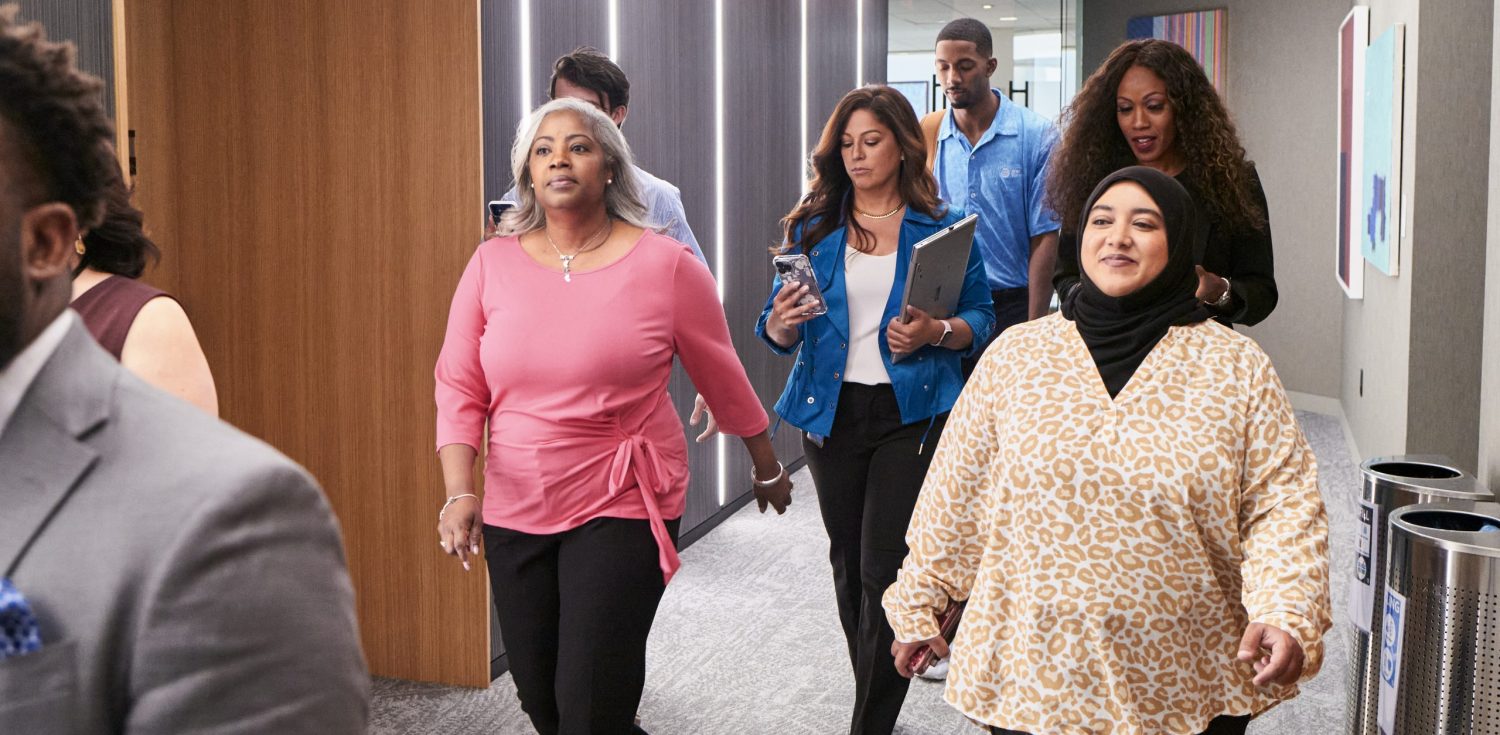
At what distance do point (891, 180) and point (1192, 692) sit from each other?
1.61 meters

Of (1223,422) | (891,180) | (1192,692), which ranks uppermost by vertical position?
(891,180)

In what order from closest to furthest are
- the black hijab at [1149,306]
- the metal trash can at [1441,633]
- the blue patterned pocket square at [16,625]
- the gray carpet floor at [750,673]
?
1. the blue patterned pocket square at [16,625]
2. the black hijab at [1149,306]
3. the metal trash can at [1441,633]
4. the gray carpet floor at [750,673]

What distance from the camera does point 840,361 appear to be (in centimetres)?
316

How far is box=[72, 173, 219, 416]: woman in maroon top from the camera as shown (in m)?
1.84

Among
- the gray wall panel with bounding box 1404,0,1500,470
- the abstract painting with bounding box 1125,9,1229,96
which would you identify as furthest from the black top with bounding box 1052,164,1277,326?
the abstract painting with bounding box 1125,9,1229,96

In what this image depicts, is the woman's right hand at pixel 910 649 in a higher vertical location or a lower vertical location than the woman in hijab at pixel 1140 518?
lower

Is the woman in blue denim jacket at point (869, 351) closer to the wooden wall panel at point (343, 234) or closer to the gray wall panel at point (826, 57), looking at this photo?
the wooden wall panel at point (343, 234)

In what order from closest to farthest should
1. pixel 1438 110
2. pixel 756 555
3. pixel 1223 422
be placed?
pixel 1223 422
pixel 1438 110
pixel 756 555

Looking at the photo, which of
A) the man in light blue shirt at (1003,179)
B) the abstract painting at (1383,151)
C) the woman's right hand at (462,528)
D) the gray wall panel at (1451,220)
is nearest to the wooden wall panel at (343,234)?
the woman's right hand at (462,528)

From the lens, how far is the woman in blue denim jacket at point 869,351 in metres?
3.10

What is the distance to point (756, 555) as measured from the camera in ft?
17.3

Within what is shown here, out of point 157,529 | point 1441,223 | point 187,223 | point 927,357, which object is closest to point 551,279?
point 927,357

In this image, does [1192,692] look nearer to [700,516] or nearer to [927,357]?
[927,357]

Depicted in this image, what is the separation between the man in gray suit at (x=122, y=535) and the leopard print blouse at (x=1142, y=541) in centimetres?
131
